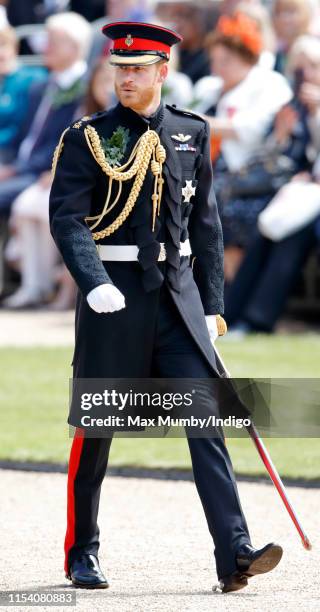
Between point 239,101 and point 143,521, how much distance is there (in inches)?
212

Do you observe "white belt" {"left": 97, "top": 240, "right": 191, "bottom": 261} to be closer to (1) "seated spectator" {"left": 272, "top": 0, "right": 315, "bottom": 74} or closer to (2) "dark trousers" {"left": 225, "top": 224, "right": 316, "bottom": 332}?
(2) "dark trousers" {"left": 225, "top": 224, "right": 316, "bottom": 332}

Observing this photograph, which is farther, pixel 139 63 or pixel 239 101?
pixel 239 101

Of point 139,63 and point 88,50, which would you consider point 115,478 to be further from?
point 88,50

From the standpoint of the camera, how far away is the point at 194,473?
4.55 meters

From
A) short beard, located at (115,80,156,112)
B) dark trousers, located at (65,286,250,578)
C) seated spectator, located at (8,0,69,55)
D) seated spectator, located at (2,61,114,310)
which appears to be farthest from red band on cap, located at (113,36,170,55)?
seated spectator, located at (8,0,69,55)

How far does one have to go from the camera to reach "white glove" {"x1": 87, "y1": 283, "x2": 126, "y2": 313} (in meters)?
4.40

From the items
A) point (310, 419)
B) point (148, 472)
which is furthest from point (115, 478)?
point (310, 419)

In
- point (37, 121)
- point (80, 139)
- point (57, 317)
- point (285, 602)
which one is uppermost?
point (80, 139)

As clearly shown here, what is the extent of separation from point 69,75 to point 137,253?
7575 millimetres

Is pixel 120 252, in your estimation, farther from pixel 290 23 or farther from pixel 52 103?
pixel 52 103

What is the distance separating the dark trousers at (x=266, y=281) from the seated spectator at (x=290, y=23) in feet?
4.73

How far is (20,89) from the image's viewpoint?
12359mm

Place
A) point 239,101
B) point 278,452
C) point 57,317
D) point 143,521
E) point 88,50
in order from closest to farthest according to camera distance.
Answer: point 143,521 < point 278,452 < point 239,101 < point 57,317 < point 88,50

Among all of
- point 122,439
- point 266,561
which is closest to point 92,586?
point 266,561
